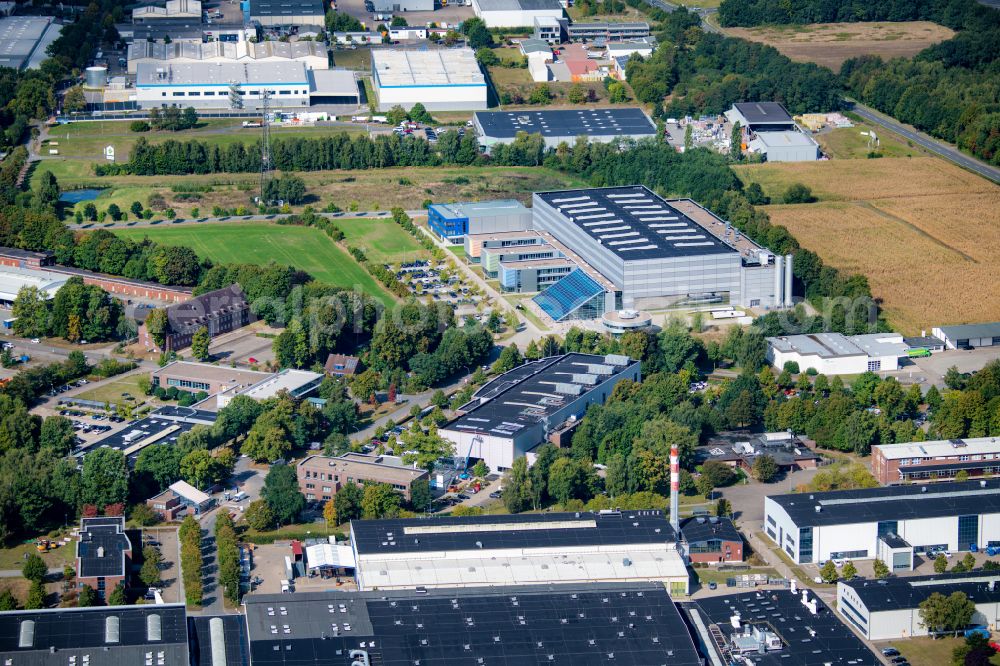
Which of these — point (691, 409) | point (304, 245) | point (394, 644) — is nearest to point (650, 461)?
point (691, 409)

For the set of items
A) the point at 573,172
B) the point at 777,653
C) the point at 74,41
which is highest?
the point at 74,41

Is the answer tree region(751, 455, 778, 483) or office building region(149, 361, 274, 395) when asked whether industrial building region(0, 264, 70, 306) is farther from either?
tree region(751, 455, 778, 483)

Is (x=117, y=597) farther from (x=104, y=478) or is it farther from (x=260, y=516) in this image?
(x=104, y=478)

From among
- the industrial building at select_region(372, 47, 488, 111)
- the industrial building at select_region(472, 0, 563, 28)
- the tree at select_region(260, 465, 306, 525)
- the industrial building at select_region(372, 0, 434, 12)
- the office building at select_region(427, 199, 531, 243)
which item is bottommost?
the tree at select_region(260, 465, 306, 525)

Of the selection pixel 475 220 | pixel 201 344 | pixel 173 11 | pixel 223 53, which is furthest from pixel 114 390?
pixel 173 11

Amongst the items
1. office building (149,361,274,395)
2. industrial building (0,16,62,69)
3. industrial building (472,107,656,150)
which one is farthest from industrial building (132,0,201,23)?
office building (149,361,274,395)

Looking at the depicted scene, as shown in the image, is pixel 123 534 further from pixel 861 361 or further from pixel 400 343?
pixel 861 361

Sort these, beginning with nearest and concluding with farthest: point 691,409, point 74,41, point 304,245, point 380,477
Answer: point 380,477 → point 691,409 → point 304,245 → point 74,41
